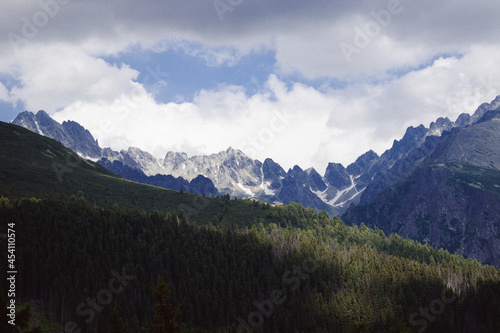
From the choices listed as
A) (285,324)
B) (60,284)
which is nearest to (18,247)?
(60,284)

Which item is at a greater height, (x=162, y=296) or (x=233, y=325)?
(x=162, y=296)

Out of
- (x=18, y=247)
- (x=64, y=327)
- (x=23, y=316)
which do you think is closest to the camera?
(x=23, y=316)

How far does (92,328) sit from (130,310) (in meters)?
20.3

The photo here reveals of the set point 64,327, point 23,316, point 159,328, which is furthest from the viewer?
point 64,327

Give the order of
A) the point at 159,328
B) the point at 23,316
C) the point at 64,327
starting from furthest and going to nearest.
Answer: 1. the point at 64,327
2. the point at 23,316
3. the point at 159,328

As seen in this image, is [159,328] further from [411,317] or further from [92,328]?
[411,317]

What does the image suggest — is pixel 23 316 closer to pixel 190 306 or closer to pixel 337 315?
pixel 190 306

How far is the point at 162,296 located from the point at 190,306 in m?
149

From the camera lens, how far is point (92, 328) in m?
158

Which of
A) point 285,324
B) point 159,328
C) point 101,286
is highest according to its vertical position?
point 159,328

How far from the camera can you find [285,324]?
185 metres

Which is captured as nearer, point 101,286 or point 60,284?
point 60,284

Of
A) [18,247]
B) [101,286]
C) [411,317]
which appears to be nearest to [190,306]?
[101,286]

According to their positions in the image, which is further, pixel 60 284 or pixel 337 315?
pixel 337 315
